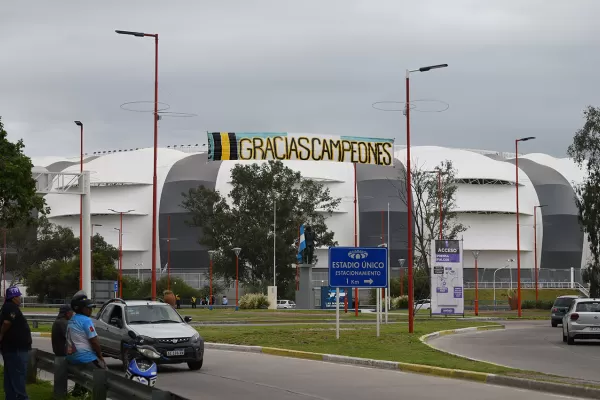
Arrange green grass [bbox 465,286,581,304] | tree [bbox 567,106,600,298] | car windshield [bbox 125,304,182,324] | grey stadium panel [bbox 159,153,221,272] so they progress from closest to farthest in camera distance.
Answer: car windshield [bbox 125,304,182,324], tree [bbox 567,106,600,298], green grass [bbox 465,286,581,304], grey stadium panel [bbox 159,153,221,272]

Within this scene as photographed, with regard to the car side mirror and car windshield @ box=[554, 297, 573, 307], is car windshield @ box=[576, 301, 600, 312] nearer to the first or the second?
the car side mirror

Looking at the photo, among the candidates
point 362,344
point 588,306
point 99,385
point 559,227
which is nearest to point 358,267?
point 362,344

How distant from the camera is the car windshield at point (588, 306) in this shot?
3033cm

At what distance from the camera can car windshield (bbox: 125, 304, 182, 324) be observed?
2056 centimetres

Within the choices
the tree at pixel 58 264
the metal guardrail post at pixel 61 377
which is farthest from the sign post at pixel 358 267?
the tree at pixel 58 264

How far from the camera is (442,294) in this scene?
49281 millimetres

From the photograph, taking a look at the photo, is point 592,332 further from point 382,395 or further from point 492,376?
point 382,395

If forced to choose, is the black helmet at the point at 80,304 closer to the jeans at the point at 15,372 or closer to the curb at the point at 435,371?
the jeans at the point at 15,372

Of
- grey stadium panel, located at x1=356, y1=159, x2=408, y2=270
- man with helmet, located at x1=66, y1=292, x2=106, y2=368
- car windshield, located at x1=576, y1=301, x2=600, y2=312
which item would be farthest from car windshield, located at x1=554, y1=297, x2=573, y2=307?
grey stadium panel, located at x1=356, y1=159, x2=408, y2=270

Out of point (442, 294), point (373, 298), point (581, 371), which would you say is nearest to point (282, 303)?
point (373, 298)

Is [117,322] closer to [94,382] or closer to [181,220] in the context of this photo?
[94,382]

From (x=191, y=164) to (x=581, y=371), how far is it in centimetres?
10952

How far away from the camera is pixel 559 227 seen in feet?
413

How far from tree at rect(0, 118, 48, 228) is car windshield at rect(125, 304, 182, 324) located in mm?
17354
